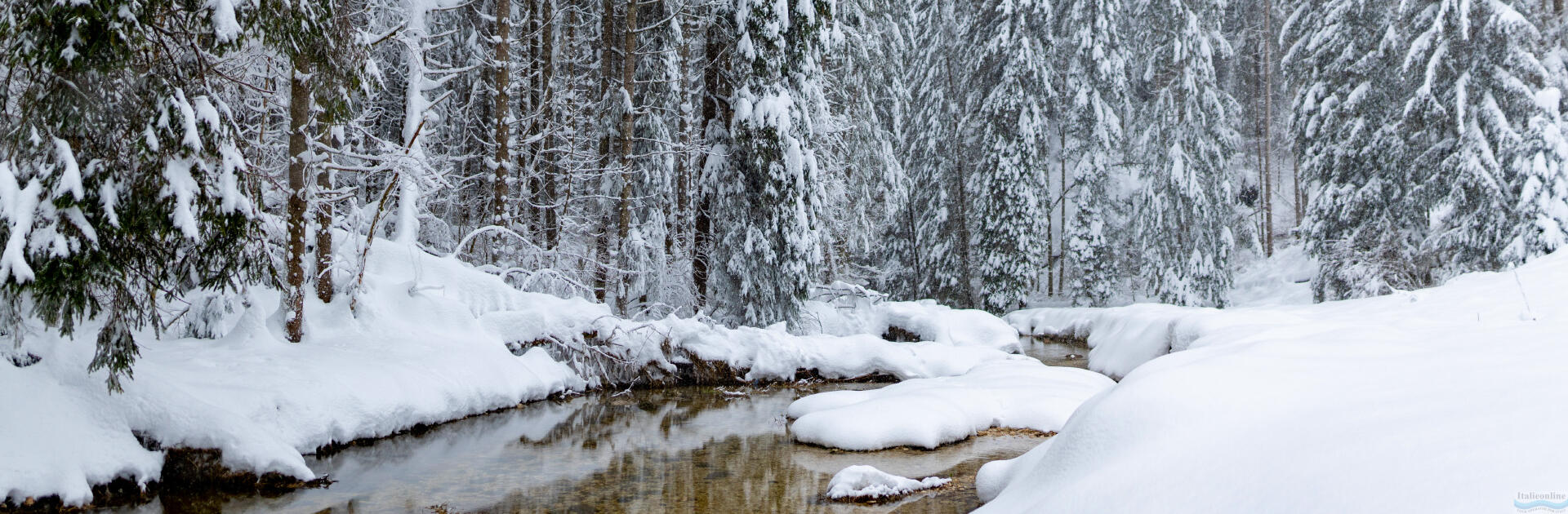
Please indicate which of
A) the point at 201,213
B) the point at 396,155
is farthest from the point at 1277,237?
the point at 201,213

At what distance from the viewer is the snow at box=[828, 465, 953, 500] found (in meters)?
6.15

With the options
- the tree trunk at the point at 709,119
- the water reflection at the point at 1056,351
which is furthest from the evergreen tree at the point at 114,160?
the water reflection at the point at 1056,351

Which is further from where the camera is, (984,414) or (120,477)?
(984,414)

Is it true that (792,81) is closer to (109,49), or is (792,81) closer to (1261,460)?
(109,49)

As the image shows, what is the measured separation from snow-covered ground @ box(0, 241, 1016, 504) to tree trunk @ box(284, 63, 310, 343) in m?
0.22

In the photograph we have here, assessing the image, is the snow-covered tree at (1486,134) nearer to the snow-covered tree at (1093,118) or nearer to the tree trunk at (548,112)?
the snow-covered tree at (1093,118)

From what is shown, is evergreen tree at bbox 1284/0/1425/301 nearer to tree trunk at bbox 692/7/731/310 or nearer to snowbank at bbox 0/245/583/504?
tree trunk at bbox 692/7/731/310

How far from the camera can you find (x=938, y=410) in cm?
836

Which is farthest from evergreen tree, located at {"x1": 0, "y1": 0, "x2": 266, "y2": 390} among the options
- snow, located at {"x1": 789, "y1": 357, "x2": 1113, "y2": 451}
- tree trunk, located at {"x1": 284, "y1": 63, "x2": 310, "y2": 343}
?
snow, located at {"x1": 789, "y1": 357, "x2": 1113, "y2": 451}

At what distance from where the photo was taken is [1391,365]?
143 inches

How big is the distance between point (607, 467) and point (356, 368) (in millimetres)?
3019

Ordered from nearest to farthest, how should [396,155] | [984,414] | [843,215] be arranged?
1. [984,414]
2. [396,155]
3. [843,215]

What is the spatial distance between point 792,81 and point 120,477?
11168 millimetres

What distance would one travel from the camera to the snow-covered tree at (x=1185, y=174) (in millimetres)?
23812
